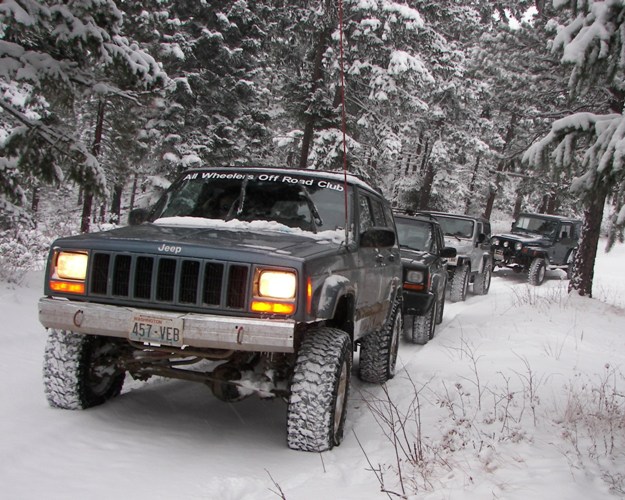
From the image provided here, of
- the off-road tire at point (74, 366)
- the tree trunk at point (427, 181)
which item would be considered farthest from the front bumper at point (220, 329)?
the tree trunk at point (427, 181)

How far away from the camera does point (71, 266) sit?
13.4 ft

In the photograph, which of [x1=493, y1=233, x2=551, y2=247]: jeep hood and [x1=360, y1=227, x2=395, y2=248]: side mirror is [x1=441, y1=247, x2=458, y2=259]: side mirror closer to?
[x1=360, y1=227, x2=395, y2=248]: side mirror

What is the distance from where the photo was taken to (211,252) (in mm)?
3811

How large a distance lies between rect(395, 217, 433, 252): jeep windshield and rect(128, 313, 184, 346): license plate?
7.06m

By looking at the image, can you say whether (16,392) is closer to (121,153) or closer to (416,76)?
(416,76)

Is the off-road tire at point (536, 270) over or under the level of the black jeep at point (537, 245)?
under

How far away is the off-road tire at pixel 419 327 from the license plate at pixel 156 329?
5.49 m

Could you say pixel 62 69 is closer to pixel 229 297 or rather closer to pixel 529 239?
pixel 229 297

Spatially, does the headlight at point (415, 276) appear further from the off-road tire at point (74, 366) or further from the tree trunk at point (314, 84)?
the tree trunk at point (314, 84)

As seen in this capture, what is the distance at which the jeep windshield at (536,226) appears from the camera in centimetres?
1912

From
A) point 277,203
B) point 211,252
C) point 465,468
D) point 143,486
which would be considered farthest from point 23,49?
point 465,468

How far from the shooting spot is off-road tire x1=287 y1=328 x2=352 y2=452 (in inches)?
154

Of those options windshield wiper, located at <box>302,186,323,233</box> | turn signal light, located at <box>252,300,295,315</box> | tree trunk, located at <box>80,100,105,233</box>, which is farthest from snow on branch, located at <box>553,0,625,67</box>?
tree trunk, located at <box>80,100,105,233</box>

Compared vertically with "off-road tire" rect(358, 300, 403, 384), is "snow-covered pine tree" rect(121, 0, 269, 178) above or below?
above
